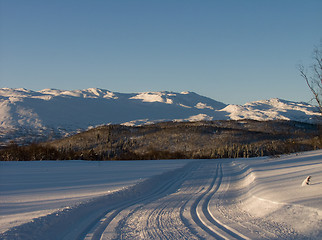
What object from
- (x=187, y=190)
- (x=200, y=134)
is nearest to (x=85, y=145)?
(x=200, y=134)

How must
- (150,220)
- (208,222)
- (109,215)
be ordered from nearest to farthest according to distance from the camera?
(208,222) → (150,220) → (109,215)

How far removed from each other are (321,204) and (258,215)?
5.25 ft

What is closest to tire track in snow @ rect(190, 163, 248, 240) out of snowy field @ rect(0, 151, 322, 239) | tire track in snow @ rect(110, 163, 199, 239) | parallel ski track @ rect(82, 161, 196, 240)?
snowy field @ rect(0, 151, 322, 239)

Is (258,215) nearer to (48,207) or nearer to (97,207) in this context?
(97,207)

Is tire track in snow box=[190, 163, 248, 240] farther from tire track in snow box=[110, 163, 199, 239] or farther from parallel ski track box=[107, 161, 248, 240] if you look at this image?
tire track in snow box=[110, 163, 199, 239]

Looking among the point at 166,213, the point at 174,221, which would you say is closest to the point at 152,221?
the point at 174,221

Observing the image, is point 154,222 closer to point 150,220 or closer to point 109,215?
point 150,220

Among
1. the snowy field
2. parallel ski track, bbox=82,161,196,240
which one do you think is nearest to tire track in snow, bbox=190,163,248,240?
the snowy field

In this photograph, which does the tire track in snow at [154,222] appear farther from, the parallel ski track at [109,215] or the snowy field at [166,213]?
the parallel ski track at [109,215]

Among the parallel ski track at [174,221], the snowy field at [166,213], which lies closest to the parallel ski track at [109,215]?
the snowy field at [166,213]

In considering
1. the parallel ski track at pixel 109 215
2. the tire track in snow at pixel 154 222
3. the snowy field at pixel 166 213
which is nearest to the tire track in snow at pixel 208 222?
the snowy field at pixel 166 213

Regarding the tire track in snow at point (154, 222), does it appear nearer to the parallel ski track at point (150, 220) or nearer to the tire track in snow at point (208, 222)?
the parallel ski track at point (150, 220)

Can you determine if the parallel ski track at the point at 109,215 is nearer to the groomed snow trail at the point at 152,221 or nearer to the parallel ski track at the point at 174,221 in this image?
the groomed snow trail at the point at 152,221

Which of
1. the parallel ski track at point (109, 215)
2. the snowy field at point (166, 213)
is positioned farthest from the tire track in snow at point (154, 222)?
the parallel ski track at point (109, 215)
